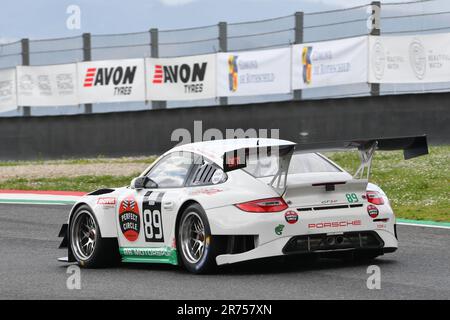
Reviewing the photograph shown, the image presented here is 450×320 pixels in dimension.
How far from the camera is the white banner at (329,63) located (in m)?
24.2

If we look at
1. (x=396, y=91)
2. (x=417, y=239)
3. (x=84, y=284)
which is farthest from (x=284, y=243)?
(x=396, y=91)

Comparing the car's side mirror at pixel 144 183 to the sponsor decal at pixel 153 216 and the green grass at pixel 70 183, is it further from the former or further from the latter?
the green grass at pixel 70 183

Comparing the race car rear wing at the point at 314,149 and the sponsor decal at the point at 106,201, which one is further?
the sponsor decal at the point at 106,201

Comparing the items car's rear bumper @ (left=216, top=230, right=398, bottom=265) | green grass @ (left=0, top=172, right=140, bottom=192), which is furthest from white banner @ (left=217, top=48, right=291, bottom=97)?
car's rear bumper @ (left=216, top=230, right=398, bottom=265)

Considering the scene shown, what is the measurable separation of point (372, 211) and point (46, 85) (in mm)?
20903

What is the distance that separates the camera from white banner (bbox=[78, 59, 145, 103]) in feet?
92.4

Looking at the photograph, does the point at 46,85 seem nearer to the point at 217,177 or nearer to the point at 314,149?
the point at 217,177

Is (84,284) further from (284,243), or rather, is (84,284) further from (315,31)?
(315,31)

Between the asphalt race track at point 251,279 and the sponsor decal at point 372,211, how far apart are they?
502 millimetres

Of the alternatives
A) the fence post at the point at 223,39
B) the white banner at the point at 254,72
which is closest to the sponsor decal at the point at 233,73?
the white banner at the point at 254,72

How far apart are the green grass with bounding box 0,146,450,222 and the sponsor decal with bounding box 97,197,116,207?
230 inches

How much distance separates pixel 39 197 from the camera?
20016mm

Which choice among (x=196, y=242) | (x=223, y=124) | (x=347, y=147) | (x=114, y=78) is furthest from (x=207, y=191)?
(x=114, y=78)

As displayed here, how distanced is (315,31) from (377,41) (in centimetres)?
186
